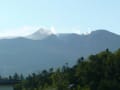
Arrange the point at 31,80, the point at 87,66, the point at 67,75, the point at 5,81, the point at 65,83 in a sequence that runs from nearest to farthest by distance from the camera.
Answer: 1. the point at 65,83
2. the point at 87,66
3. the point at 67,75
4. the point at 31,80
5. the point at 5,81

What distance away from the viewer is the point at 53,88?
36.2 m

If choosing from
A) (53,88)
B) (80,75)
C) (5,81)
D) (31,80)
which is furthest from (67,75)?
(5,81)

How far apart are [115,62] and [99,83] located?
1902mm

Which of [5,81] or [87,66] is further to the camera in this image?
[5,81]

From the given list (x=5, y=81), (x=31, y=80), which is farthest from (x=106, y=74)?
(x=5, y=81)

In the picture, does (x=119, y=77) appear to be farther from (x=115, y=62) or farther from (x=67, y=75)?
(x=67, y=75)

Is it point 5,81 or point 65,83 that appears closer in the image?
point 65,83

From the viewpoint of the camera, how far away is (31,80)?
171 ft

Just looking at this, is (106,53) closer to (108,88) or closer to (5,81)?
(108,88)

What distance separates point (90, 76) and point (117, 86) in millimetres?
2267

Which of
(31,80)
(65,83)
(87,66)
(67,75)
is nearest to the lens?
(65,83)

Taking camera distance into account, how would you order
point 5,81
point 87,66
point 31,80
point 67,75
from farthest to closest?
point 5,81 < point 31,80 < point 67,75 < point 87,66

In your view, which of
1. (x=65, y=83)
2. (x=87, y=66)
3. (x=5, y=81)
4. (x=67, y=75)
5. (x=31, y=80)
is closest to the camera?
(x=65, y=83)

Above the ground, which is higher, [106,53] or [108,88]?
[106,53]
